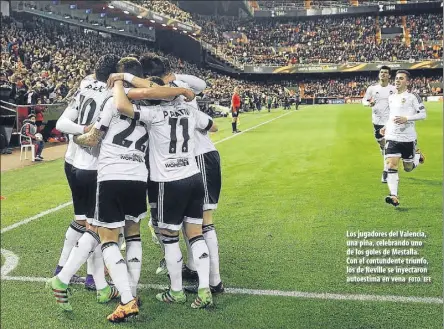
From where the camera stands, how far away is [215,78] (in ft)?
133

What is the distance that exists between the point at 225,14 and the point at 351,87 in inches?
681

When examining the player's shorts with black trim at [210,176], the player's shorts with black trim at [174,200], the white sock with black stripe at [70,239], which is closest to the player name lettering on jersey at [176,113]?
the player's shorts with black trim at [174,200]

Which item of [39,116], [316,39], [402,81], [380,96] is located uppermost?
[316,39]

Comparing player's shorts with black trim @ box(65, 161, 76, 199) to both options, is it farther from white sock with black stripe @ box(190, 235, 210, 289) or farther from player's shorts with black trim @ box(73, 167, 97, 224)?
white sock with black stripe @ box(190, 235, 210, 289)

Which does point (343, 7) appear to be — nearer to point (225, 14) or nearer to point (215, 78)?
point (225, 14)

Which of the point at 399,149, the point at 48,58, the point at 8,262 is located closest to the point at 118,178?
the point at 8,262

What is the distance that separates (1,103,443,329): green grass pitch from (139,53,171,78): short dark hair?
1883mm

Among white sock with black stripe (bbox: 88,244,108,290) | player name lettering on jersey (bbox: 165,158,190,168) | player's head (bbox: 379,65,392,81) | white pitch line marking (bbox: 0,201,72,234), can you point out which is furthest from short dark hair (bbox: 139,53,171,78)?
player's head (bbox: 379,65,392,81)

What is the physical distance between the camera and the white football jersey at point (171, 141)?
13.0ft

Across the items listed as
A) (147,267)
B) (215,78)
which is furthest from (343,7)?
(147,267)

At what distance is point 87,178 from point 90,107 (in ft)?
1.96

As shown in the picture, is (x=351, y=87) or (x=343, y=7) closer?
(x=351, y=87)

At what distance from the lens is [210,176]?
4.61 m

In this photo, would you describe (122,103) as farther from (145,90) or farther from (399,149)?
(399,149)
